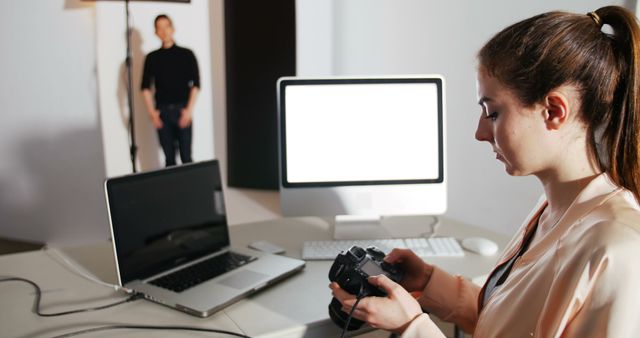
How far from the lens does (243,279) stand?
3.80ft

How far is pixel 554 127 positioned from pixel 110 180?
2.97 feet

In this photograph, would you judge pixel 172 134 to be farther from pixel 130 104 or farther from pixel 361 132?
pixel 361 132

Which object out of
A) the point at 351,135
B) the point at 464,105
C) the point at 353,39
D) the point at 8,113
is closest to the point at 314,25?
the point at 353,39

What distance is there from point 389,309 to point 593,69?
1.69 ft

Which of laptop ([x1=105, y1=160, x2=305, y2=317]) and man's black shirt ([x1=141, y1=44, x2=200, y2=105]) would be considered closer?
laptop ([x1=105, y1=160, x2=305, y2=317])

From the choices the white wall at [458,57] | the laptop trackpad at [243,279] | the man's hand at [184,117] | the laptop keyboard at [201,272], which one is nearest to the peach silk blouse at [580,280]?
the laptop trackpad at [243,279]

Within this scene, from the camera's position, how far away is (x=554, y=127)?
795 millimetres

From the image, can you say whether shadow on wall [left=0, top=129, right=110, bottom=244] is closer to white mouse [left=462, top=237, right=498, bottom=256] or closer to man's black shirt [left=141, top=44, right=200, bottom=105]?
man's black shirt [left=141, top=44, right=200, bottom=105]

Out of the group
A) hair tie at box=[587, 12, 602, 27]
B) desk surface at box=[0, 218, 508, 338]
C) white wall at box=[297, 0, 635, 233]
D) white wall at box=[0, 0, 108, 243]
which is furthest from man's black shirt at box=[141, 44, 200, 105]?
hair tie at box=[587, 12, 602, 27]

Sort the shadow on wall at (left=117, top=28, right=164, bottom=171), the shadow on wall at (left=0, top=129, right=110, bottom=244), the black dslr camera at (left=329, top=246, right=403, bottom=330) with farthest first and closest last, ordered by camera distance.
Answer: the shadow on wall at (left=0, top=129, right=110, bottom=244)
the shadow on wall at (left=117, top=28, right=164, bottom=171)
the black dslr camera at (left=329, top=246, right=403, bottom=330)

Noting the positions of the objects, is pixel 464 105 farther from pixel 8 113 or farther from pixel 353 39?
pixel 8 113

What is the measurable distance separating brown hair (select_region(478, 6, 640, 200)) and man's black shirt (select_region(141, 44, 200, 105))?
2480 mm

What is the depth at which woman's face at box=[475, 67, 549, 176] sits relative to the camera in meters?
0.81

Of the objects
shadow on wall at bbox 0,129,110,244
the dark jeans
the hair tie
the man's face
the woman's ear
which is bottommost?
shadow on wall at bbox 0,129,110,244
